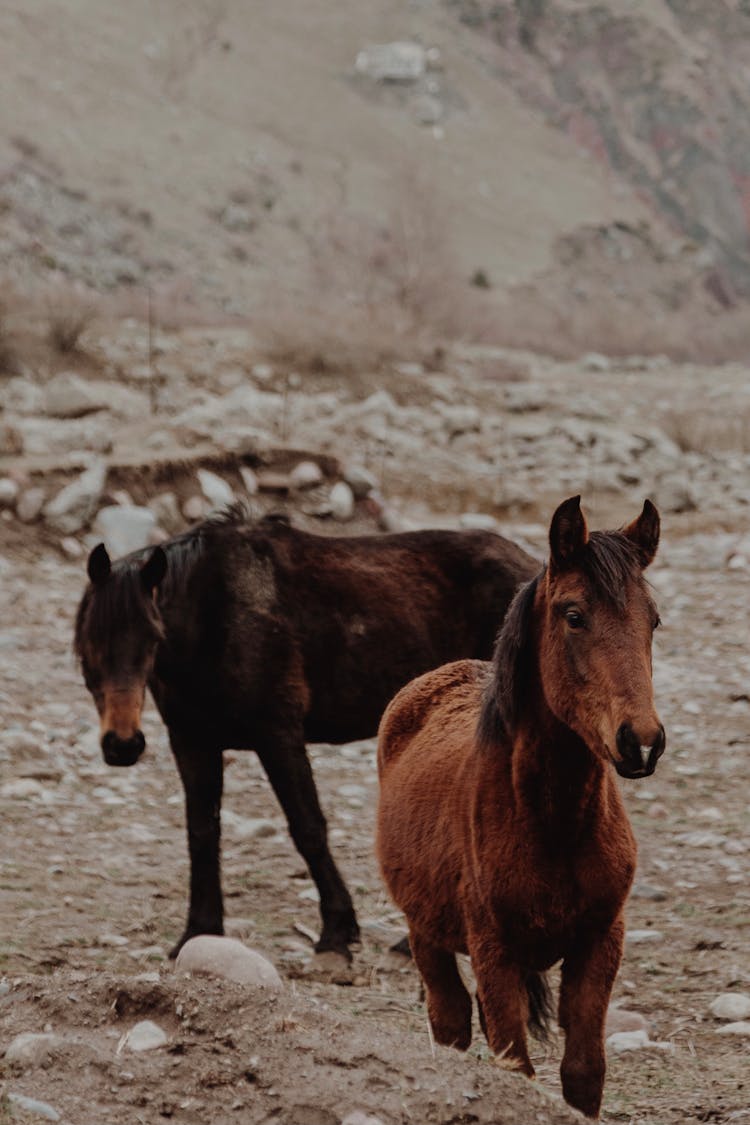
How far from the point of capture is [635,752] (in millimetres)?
3014

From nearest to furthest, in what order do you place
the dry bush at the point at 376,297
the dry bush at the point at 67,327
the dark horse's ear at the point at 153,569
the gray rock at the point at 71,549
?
the dark horse's ear at the point at 153,569
the gray rock at the point at 71,549
the dry bush at the point at 67,327
the dry bush at the point at 376,297

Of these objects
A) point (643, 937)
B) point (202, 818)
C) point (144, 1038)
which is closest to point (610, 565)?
point (144, 1038)

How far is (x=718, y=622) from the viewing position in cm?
1102

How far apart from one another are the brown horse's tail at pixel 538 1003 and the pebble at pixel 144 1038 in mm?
1210

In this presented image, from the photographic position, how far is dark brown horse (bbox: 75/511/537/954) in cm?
534

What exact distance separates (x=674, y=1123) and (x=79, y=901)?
9.74 ft

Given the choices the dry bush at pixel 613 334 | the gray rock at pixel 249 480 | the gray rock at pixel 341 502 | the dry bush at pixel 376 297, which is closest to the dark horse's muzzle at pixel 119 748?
the gray rock at pixel 341 502

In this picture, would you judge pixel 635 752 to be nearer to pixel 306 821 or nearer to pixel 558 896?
pixel 558 896

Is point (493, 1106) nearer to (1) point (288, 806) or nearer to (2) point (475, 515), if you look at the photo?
(1) point (288, 806)

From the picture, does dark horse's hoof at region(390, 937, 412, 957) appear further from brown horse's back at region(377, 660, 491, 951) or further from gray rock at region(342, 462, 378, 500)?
gray rock at region(342, 462, 378, 500)

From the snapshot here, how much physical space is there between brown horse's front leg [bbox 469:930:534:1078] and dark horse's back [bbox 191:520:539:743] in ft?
8.05

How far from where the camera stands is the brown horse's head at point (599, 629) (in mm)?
3141

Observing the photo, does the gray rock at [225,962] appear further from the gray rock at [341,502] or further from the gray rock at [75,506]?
the gray rock at [341,502]

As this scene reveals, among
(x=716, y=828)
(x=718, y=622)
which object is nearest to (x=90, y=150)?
(x=718, y=622)
